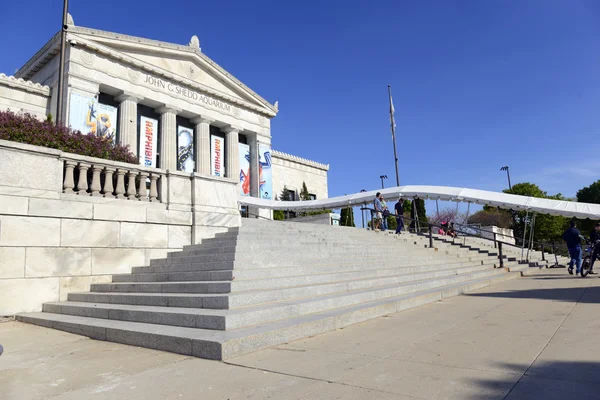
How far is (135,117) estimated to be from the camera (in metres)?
26.0

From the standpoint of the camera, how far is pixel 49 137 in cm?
899

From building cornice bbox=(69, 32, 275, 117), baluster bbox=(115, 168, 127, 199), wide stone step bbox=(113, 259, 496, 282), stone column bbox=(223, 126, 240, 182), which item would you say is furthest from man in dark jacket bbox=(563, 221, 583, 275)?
building cornice bbox=(69, 32, 275, 117)

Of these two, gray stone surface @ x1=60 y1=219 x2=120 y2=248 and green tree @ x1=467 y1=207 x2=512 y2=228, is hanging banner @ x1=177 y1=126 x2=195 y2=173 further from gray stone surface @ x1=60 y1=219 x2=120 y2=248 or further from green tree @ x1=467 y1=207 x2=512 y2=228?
green tree @ x1=467 y1=207 x2=512 y2=228

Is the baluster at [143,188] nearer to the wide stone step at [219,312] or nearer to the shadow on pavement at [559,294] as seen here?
the wide stone step at [219,312]

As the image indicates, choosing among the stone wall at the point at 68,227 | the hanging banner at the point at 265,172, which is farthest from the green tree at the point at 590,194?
the stone wall at the point at 68,227

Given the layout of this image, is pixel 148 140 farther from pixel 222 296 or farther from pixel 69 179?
pixel 222 296

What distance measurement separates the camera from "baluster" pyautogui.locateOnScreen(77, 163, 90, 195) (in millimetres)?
8209

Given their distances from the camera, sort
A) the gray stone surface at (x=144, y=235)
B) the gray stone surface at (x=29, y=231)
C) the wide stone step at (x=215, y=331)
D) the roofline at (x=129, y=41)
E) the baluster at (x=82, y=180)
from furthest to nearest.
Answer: the roofline at (x=129, y=41)
the gray stone surface at (x=144, y=235)
the baluster at (x=82, y=180)
the gray stone surface at (x=29, y=231)
the wide stone step at (x=215, y=331)

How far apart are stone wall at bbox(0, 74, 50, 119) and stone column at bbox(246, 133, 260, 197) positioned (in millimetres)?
15755

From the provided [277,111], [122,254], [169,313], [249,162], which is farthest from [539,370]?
[277,111]

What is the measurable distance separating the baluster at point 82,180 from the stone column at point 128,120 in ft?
58.2

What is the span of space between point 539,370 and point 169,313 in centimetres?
430

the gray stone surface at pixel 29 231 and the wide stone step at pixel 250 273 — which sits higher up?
the gray stone surface at pixel 29 231

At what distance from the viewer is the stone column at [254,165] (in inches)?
1312
